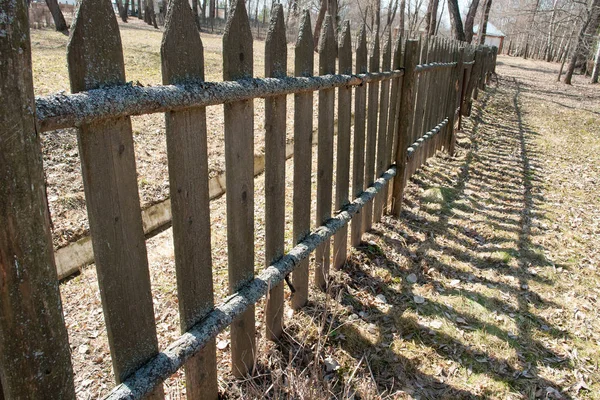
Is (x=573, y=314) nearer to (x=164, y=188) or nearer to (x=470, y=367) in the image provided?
(x=470, y=367)

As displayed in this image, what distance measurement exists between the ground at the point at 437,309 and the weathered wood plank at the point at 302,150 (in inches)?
8.1

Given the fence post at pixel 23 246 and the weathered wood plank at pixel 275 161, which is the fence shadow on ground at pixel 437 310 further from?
the fence post at pixel 23 246

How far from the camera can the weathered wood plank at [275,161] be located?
7.21 ft

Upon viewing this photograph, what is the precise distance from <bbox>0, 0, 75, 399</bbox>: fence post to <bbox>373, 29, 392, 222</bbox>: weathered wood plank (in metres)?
3.14

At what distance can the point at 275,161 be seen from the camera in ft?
7.78

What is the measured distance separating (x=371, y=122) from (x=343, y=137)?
596 mm

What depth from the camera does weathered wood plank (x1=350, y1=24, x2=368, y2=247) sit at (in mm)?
3232

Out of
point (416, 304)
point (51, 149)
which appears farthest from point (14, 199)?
point (51, 149)

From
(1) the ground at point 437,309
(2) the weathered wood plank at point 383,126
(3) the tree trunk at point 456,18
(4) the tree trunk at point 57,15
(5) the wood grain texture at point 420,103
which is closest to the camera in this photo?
(1) the ground at point 437,309

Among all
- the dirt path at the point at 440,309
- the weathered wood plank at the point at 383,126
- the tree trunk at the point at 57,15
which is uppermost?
the tree trunk at the point at 57,15

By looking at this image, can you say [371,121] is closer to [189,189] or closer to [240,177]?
[240,177]

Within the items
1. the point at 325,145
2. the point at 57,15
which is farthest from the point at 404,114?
the point at 57,15

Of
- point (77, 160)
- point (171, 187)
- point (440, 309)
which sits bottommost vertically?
point (440, 309)

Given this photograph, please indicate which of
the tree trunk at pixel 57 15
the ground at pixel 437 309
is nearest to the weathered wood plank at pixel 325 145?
the ground at pixel 437 309
